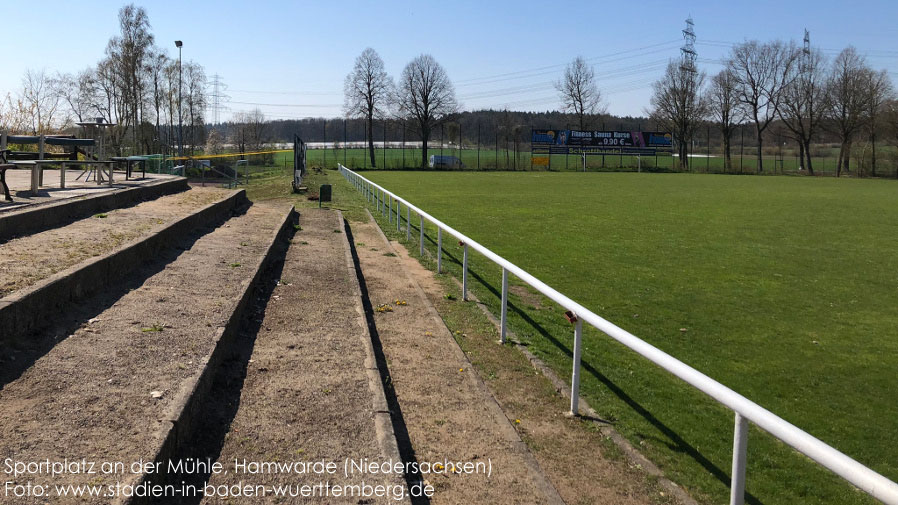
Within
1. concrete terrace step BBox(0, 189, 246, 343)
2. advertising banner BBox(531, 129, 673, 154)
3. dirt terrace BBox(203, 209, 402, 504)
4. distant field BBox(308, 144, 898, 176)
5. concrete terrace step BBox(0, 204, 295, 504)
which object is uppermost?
advertising banner BBox(531, 129, 673, 154)

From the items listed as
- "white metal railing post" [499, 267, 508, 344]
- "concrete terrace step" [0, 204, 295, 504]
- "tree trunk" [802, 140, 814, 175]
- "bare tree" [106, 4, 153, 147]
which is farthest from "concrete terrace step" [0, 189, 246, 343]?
"tree trunk" [802, 140, 814, 175]

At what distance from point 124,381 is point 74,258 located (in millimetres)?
2666

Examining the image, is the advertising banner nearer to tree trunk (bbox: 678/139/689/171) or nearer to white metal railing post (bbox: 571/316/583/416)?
tree trunk (bbox: 678/139/689/171)

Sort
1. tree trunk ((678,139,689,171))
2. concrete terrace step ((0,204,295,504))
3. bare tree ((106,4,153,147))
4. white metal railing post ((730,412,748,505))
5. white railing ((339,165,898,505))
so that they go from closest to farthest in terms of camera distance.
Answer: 1. white railing ((339,165,898,505))
2. white metal railing post ((730,412,748,505))
3. concrete terrace step ((0,204,295,504))
4. bare tree ((106,4,153,147))
5. tree trunk ((678,139,689,171))

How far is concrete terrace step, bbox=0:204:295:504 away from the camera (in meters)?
3.26

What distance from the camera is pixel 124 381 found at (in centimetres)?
414

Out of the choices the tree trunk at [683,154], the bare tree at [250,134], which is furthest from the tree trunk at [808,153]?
the bare tree at [250,134]

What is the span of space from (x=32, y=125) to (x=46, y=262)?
1122 inches

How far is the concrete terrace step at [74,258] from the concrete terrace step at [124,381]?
0.83 feet

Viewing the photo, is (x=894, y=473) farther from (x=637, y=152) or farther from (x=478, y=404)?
(x=637, y=152)

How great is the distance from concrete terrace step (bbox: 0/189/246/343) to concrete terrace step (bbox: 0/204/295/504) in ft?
0.83

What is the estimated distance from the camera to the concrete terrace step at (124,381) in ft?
10.7

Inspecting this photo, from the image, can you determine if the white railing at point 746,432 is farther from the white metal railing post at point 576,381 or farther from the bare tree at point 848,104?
the bare tree at point 848,104

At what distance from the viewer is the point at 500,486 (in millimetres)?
3709
